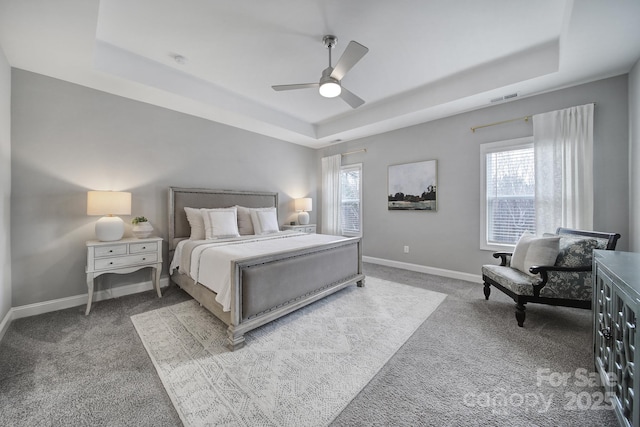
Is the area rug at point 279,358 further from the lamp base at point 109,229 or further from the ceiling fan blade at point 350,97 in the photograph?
the ceiling fan blade at point 350,97

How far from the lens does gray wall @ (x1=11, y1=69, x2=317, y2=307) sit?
8.55ft

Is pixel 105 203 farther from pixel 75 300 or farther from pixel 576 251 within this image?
pixel 576 251

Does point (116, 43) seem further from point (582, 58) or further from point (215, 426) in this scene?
point (582, 58)

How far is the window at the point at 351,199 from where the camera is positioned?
5.23m

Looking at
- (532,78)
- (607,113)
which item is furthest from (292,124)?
(607,113)

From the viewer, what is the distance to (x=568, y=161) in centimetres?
292

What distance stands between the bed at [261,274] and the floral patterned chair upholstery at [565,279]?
5.80 feet

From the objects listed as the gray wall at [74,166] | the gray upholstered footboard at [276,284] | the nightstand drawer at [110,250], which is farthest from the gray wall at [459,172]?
the nightstand drawer at [110,250]

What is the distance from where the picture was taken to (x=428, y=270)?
423 centimetres

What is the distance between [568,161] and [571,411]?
280cm

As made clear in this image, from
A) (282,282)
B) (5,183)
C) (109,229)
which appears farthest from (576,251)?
(5,183)

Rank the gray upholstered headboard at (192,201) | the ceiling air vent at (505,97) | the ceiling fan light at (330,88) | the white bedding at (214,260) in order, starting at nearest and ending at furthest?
the white bedding at (214,260) → the ceiling fan light at (330,88) → the ceiling air vent at (505,97) → the gray upholstered headboard at (192,201)

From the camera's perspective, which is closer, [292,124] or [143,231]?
[143,231]

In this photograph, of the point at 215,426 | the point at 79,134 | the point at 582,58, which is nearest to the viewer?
the point at 215,426
